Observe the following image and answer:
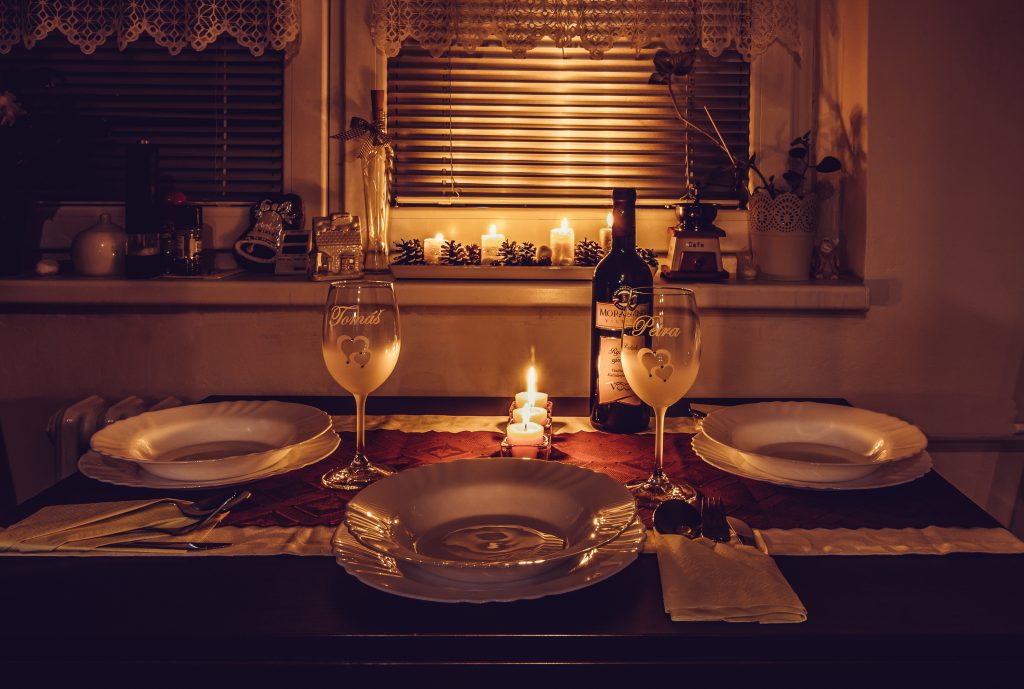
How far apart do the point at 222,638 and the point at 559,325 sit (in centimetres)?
129

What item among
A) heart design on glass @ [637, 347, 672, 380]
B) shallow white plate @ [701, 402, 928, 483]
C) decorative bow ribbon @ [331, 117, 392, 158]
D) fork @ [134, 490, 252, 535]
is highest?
decorative bow ribbon @ [331, 117, 392, 158]

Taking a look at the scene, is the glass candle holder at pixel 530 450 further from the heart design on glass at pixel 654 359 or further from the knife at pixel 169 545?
the knife at pixel 169 545

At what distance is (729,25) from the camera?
1.87 metres

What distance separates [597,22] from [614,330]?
0.98 metres

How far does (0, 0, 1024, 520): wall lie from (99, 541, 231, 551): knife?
1.05 m

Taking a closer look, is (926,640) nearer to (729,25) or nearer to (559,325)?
(559,325)

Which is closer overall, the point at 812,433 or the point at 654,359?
the point at 654,359

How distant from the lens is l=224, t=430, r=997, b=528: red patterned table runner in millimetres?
912

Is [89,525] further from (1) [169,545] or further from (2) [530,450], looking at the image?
(2) [530,450]

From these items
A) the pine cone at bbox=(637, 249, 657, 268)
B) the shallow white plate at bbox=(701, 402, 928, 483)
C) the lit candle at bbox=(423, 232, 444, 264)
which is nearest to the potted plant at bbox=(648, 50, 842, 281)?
the pine cone at bbox=(637, 249, 657, 268)

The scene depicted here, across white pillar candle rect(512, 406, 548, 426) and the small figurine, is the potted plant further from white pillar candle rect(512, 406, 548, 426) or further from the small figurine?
white pillar candle rect(512, 406, 548, 426)

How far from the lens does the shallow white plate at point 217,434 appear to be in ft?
3.37

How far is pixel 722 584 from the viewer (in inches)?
29.6

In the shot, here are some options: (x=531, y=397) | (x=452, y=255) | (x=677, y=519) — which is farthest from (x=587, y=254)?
(x=677, y=519)
